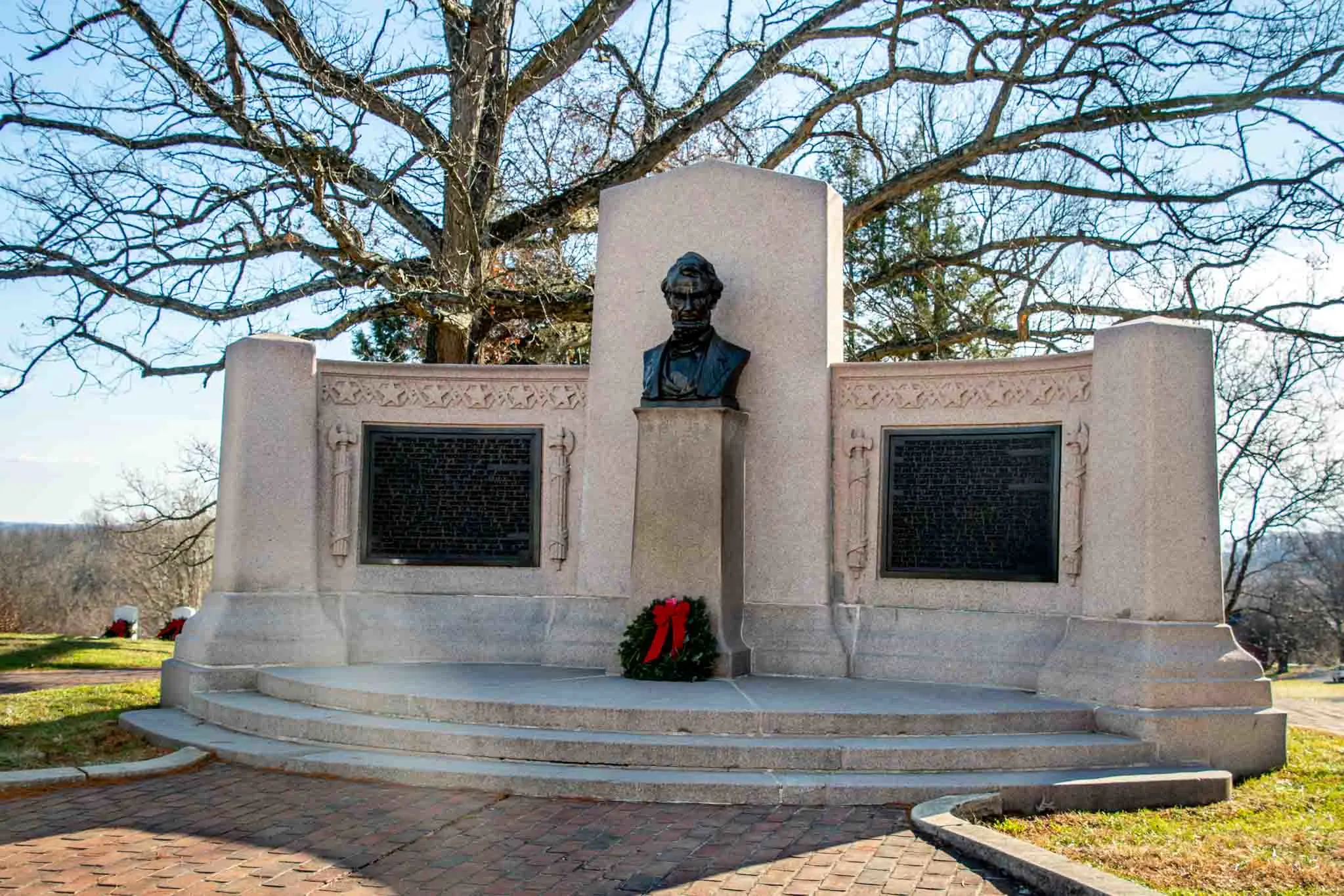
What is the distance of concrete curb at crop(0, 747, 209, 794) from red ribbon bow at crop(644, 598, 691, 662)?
10.6ft

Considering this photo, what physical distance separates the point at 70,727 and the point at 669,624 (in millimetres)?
4471

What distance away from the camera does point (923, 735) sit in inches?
299

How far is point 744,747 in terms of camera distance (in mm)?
7188

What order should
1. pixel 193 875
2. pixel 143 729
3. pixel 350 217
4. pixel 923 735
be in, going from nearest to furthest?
pixel 193 875, pixel 923 735, pixel 143 729, pixel 350 217

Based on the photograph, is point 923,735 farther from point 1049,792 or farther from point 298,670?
point 298,670

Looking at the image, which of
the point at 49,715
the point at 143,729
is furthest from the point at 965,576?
the point at 49,715

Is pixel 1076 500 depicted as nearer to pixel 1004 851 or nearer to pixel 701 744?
pixel 701 744

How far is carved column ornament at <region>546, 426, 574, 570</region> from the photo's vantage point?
34.2 feet

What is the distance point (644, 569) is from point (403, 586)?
2.39 metres

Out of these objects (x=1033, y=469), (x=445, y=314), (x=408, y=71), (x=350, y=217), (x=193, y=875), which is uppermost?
(x=408, y=71)

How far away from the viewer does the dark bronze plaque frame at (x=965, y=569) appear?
9.23 metres

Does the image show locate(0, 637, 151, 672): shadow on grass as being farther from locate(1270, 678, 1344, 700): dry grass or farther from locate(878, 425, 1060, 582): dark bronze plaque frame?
locate(1270, 678, 1344, 700): dry grass

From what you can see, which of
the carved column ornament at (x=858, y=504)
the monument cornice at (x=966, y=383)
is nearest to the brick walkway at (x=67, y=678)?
the carved column ornament at (x=858, y=504)

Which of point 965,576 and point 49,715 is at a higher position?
point 965,576
